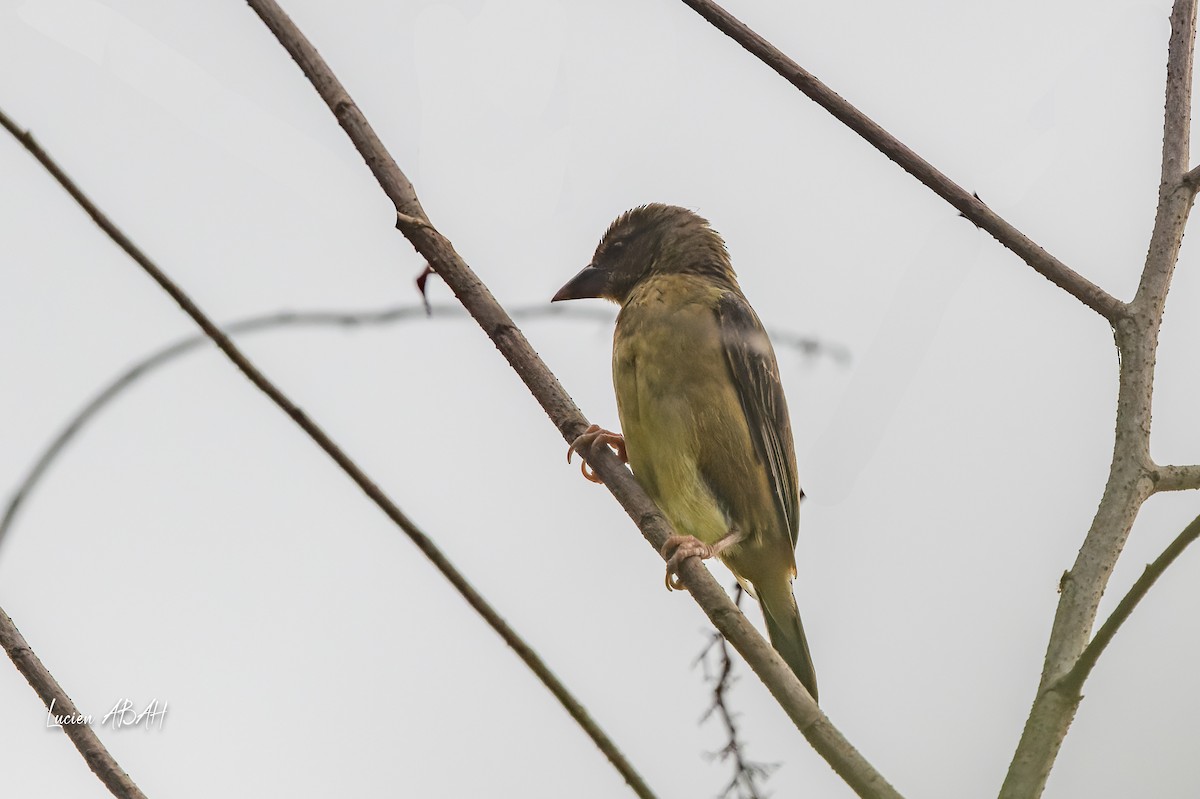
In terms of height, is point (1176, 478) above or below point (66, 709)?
below

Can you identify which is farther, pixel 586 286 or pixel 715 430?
pixel 586 286

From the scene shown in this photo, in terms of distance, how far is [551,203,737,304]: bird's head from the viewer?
4637 millimetres

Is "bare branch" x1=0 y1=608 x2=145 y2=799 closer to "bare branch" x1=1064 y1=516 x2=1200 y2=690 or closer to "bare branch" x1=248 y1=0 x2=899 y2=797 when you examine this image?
"bare branch" x1=248 y1=0 x2=899 y2=797

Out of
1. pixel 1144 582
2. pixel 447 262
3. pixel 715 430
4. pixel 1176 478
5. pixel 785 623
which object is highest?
pixel 715 430

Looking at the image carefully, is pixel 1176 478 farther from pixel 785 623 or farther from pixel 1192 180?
pixel 785 623

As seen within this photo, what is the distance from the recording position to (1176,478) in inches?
Answer: 80.7

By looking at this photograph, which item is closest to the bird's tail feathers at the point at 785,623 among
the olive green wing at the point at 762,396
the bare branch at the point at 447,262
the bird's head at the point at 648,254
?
the olive green wing at the point at 762,396

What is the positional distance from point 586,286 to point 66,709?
2942mm

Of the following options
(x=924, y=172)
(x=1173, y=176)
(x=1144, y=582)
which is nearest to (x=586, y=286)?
(x=924, y=172)

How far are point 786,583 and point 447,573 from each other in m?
2.48

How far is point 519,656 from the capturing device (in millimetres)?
2016

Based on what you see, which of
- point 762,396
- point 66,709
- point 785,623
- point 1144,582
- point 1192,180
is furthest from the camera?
point 785,623

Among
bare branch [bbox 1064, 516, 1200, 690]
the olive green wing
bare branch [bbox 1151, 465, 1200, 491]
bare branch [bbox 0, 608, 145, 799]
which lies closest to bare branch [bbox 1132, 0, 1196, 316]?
bare branch [bbox 1151, 465, 1200, 491]

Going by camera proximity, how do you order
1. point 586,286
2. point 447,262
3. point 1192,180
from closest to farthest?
point 1192,180
point 447,262
point 586,286
